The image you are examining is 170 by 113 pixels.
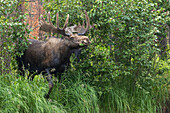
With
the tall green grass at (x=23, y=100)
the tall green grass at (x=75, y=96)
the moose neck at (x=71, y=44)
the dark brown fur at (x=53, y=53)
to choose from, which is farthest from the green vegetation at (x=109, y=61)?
the moose neck at (x=71, y=44)

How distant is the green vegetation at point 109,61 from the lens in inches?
234

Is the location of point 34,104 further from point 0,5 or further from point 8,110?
point 0,5

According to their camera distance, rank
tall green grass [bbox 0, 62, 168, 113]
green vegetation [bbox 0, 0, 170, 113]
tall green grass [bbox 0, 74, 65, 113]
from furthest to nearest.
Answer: green vegetation [bbox 0, 0, 170, 113] < tall green grass [bbox 0, 62, 168, 113] < tall green grass [bbox 0, 74, 65, 113]

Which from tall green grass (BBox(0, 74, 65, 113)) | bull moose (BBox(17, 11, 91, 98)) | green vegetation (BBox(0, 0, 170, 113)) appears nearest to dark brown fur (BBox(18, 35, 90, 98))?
bull moose (BBox(17, 11, 91, 98))

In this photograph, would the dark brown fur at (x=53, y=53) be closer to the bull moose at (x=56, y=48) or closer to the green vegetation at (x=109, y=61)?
the bull moose at (x=56, y=48)

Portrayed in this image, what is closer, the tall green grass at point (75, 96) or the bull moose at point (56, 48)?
the tall green grass at point (75, 96)

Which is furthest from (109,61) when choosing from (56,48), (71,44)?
(56,48)

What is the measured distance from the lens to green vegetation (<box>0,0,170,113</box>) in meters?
5.95

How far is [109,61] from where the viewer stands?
21.9 ft

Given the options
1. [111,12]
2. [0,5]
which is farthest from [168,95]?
[0,5]

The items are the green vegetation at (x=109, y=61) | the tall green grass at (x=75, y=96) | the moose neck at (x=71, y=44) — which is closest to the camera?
the tall green grass at (x=75, y=96)

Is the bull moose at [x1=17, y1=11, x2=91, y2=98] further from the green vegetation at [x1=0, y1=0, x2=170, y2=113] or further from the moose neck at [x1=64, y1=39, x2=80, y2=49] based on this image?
the green vegetation at [x1=0, y1=0, x2=170, y2=113]

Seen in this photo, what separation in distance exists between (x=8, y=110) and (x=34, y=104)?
1.74 ft

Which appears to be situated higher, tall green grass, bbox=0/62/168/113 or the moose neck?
the moose neck
